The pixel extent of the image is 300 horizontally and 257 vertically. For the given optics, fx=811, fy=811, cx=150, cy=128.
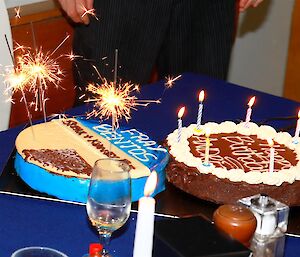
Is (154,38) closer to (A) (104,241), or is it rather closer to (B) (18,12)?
(B) (18,12)

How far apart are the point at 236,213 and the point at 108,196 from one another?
220mm

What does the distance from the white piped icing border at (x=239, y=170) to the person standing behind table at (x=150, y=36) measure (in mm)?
896

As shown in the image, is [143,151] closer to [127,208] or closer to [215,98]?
[127,208]

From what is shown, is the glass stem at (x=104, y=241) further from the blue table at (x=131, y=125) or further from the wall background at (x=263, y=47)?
the wall background at (x=263, y=47)

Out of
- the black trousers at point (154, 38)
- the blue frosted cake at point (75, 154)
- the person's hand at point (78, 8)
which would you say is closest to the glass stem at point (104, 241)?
the blue frosted cake at point (75, 154)

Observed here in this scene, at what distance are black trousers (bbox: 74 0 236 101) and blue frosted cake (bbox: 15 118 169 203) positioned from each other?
812mm

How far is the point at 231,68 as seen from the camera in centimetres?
421

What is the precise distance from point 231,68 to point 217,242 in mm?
2985

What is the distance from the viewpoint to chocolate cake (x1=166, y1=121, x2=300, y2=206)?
1613 millimetres

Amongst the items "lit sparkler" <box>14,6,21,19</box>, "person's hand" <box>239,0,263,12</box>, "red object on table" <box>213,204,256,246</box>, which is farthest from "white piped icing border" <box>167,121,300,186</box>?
"lit sparkler" <box>14,6,21,19</box>

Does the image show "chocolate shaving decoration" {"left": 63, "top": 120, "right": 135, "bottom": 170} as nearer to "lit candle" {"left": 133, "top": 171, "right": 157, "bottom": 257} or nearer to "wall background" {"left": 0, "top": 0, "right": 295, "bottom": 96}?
"lit candle" {"left": 133, "top": 171, "right": 157, "bottom": 257}

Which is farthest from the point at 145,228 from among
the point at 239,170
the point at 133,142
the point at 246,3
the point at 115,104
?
the point at 246,3

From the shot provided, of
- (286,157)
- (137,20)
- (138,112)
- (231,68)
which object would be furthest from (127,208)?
(231,68)

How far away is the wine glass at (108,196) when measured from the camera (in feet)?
4.44
